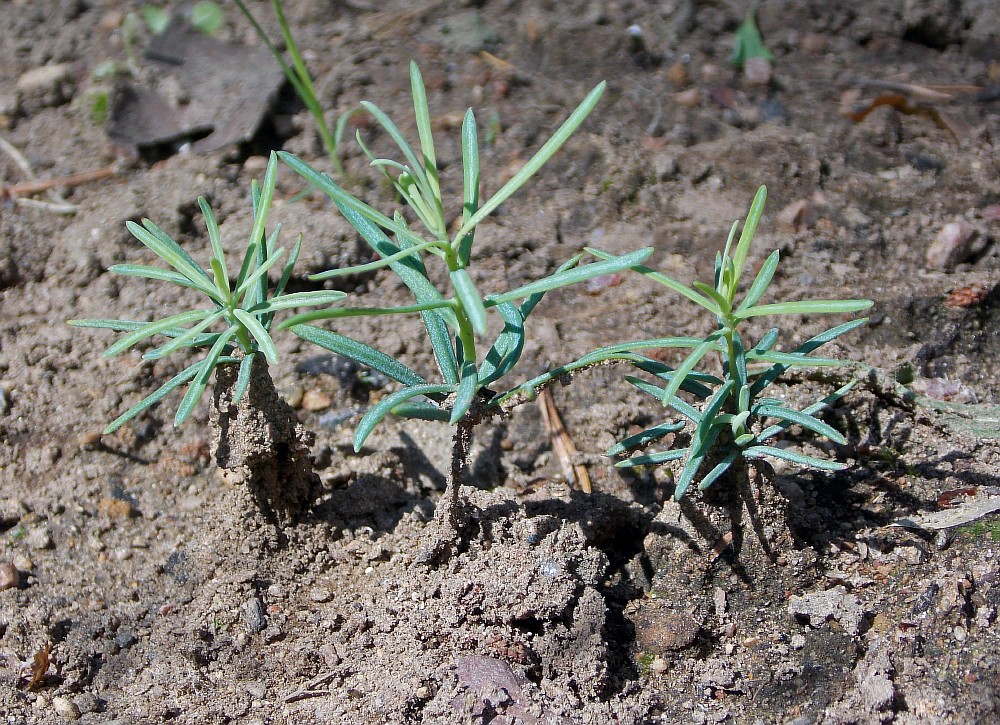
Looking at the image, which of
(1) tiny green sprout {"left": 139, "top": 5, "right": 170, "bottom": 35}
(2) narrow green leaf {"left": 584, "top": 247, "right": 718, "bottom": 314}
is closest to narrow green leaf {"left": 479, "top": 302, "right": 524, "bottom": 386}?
(2) narrow green leaf {"left": 584, "top": 247, "right": 718, "bottom": 314}

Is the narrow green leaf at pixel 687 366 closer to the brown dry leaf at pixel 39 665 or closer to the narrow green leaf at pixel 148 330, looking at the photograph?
the narrow green leaf at pixel 148 330

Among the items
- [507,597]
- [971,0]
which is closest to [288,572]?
[507,597]

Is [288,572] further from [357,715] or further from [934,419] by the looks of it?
[934,419]

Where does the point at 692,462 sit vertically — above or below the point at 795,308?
below

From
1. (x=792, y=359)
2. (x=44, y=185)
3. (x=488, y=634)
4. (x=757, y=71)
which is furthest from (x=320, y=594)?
(x=757, y=71)

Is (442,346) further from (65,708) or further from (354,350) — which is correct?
(65,708)

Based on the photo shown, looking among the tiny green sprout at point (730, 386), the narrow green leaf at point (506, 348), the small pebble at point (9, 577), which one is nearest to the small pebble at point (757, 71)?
the tiny green sprout at point (730, 386)

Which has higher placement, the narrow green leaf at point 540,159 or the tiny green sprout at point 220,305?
the narrow green leaf at point 540,159
